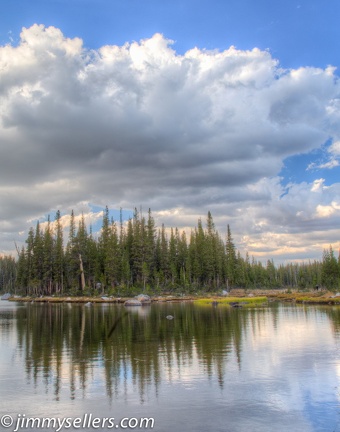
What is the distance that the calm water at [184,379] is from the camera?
1299 centimetres

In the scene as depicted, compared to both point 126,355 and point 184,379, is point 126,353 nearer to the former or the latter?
point 126,355

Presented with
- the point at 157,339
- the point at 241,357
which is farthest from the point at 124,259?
the point at 241,357

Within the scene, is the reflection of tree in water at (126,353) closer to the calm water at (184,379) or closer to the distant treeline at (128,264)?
the calm water at (184,379)

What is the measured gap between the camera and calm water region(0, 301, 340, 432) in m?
13.0

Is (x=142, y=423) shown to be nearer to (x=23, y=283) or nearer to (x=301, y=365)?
(x=301, y=365)

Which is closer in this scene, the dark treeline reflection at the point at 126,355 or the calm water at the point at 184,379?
the calm water at the point at 184,379

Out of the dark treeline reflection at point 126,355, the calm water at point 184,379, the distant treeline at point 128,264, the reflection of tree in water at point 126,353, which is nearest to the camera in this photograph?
the calm water at point 184,379

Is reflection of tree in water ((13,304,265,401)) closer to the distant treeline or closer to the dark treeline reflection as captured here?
the dark treeline reflection

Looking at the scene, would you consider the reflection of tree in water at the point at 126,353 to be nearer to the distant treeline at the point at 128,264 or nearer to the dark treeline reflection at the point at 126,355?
the dark treeline reflection at the point at 126,355

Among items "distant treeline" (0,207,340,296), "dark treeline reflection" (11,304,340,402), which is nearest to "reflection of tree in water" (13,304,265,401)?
"dark treeline reflection" (11,304,340,402)

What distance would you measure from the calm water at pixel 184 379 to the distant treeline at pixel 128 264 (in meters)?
81.5

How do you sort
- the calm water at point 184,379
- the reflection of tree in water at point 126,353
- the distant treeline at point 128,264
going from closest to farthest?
the calm water at point 184,379 < the reflection of tree in water at point 126,353 < the distant treeline at point 128,264

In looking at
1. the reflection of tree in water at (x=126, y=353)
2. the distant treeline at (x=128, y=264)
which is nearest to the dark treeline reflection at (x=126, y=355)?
the reflection of tree in water at (x=126, y=353)

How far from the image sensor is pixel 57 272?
12562cm
